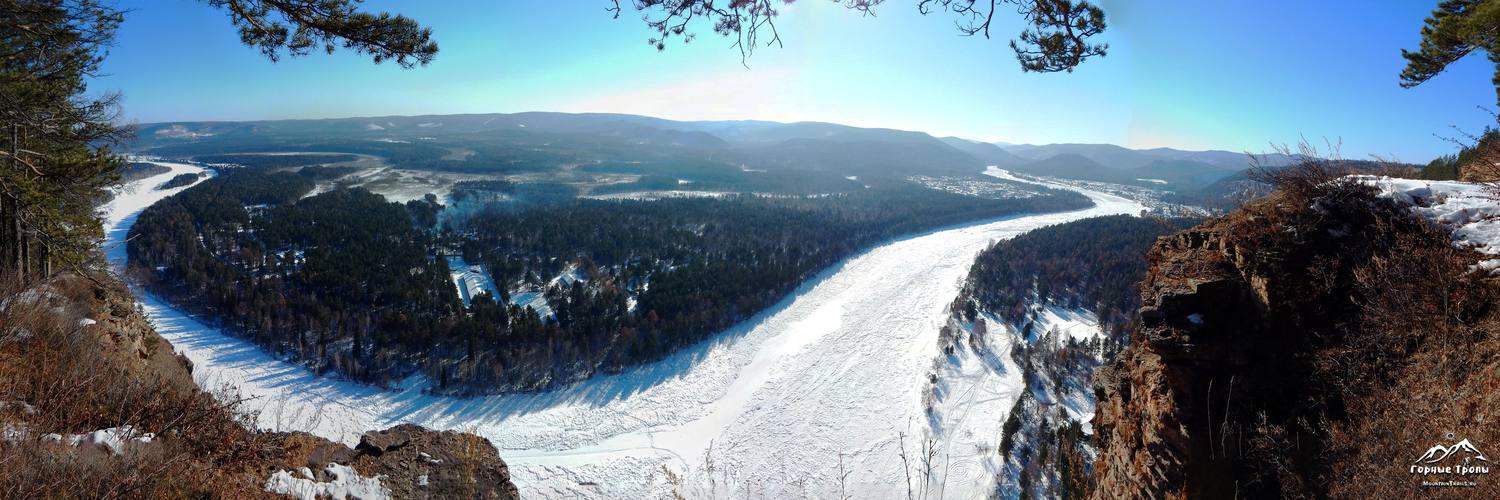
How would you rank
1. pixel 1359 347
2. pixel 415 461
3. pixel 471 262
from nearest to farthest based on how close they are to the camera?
pixel 1359 347 < pixel 415 461 < pixel 471 262

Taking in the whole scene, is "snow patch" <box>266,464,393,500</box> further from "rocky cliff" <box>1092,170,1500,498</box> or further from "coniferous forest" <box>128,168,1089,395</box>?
"coniferous forest" <box>128,168,1089,395</box>

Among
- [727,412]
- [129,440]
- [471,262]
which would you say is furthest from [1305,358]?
[471,262]

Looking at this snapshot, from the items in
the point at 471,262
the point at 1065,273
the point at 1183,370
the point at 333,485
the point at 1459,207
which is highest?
the point at 1459,207

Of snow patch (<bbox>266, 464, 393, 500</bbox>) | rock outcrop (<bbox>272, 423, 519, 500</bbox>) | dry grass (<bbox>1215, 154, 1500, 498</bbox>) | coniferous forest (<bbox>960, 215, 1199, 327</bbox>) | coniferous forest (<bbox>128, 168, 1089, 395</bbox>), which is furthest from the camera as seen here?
coniferous forest (<bbox>960, 215, 1199, 327</bbox>)

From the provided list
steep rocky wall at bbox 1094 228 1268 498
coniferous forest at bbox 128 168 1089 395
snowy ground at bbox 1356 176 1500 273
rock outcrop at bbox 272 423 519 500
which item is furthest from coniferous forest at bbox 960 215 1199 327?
rock outcrop at bbox 272 423 519 500

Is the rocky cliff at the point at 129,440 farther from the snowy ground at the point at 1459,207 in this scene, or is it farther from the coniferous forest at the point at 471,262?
the coniferous forest at the point at 471,262

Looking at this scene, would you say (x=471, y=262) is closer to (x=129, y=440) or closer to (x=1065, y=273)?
(x=129, y=440)
